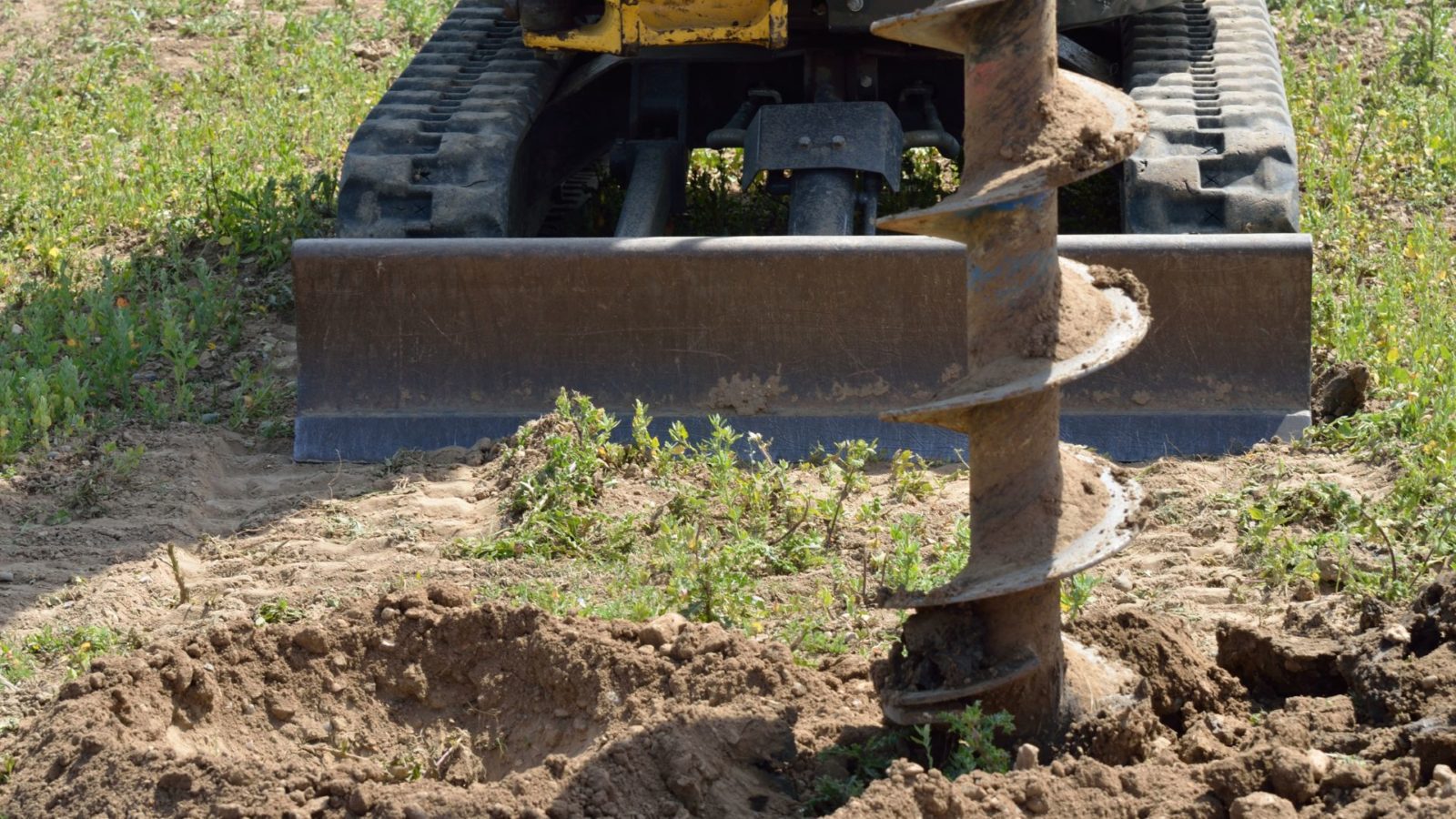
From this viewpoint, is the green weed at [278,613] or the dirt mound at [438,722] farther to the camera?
the green weed at [278,613]

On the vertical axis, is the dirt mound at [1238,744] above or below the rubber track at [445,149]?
below

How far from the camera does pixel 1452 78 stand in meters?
7.43

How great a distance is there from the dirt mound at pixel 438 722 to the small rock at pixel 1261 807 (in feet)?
2.26

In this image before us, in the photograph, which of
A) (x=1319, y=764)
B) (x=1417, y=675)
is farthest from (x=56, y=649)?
(x=1417, y=675)

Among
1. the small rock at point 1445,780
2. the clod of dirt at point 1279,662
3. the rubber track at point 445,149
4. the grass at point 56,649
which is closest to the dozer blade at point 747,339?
the rubber track at point 445,149

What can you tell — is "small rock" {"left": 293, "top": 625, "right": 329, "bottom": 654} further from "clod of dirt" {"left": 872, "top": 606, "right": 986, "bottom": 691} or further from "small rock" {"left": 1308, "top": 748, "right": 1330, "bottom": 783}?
"small rock" {"left": 1308, "top": 748, "right": 1330, "bottom": 783}

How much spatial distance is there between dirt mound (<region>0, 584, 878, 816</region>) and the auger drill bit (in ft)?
1.05

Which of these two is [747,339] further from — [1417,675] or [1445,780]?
[1445,780]

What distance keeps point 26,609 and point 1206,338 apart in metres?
2.96

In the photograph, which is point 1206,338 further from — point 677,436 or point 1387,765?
point 1387,765

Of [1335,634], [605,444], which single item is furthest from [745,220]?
[1335,634]

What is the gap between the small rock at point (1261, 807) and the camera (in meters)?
2.55

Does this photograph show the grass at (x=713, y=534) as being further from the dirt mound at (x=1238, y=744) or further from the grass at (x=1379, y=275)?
the grass at (x=1379, y=275)

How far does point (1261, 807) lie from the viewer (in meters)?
2.57
